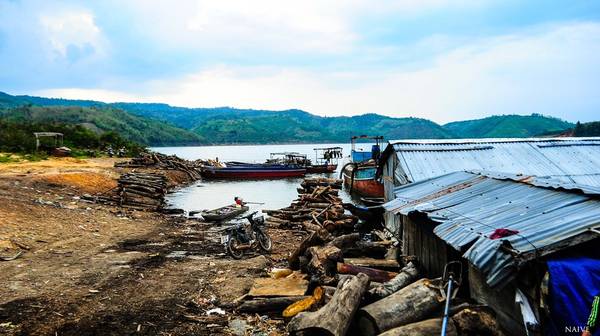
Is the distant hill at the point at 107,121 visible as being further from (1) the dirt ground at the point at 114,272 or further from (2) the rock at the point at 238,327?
(2) the rock at the point at 238,327

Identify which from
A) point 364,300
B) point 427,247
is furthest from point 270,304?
point 427,247

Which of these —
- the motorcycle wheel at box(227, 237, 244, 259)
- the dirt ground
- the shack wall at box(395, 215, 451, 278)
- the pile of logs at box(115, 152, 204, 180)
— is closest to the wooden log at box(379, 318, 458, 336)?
the shack wall at box(395, 215, 451, 278)

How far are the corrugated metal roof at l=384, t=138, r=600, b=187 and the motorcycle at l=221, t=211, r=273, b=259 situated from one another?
580cm

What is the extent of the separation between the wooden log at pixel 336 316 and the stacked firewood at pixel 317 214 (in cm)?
937

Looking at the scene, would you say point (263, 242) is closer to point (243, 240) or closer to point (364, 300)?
point (243, 240)

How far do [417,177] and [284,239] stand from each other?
6802mm

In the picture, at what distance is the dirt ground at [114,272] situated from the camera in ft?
27.6

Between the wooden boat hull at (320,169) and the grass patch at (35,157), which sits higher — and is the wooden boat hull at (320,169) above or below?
below

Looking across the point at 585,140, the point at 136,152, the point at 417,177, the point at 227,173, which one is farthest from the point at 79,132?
the point at 585,140

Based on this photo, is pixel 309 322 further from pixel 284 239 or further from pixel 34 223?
pixel 34 223

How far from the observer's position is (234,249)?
46.9 feet

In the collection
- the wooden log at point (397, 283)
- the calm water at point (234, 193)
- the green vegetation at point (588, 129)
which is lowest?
the calm water at point (234, 193)

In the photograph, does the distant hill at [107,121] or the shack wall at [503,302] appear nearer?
the shack wall at [503,302]

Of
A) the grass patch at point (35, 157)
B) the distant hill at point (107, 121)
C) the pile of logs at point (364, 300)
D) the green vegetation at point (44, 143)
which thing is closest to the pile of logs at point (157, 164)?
the grass patch at point (35, 157)
